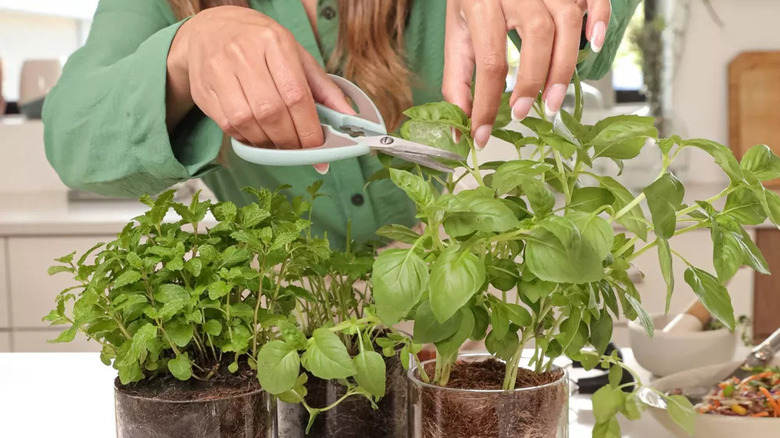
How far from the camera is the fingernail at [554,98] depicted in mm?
626

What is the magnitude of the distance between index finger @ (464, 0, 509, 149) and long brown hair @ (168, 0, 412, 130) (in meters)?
0.42

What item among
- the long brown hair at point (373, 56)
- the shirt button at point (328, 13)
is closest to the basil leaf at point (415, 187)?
the long brown hair at point (373, 56)

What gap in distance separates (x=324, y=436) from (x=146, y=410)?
0.49 feet

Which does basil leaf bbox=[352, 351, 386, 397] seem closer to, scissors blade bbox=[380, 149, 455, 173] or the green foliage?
the green foliage

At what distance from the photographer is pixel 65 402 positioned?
35.8 inches

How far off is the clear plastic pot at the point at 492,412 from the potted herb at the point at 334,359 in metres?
0.04

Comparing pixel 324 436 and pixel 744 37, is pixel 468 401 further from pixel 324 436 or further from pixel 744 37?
pixel 744 37

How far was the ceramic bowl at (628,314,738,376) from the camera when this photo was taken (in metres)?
1.00

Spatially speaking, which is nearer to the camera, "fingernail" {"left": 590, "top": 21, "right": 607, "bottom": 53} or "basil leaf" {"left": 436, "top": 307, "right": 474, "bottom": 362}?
"basil leaf" {"left": 436, "top": 307, "right": 474, "bottom": 362}

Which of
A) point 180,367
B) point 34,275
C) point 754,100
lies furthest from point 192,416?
point 754,100

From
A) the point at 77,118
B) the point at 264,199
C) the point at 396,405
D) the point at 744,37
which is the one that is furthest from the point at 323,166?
the point at 744,37

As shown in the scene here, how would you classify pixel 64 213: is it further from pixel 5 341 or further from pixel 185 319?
pixel 185 319

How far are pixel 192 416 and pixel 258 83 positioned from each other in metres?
0.26

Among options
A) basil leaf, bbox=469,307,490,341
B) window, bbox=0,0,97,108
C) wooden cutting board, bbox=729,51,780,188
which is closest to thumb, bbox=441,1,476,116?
basil leaf, bbox=469,307,490,341
